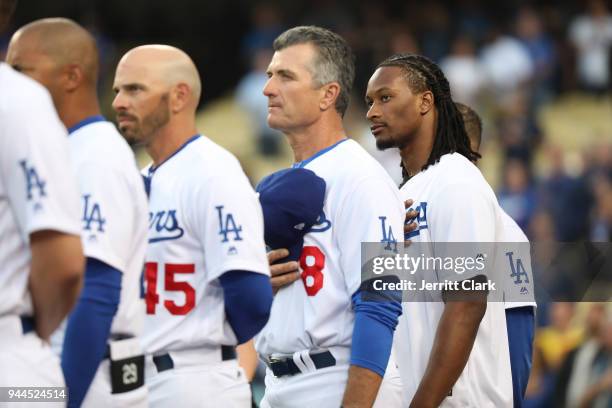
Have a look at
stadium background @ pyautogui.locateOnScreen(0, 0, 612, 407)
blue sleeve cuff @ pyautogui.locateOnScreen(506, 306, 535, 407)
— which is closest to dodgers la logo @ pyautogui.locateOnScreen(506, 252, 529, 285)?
blue sleeve cuff @ pyautogui.locateOnScreen(506, 306, 535, 407)

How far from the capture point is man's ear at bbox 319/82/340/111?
4812 mm

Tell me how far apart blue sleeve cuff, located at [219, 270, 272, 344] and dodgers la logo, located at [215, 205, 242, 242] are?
0.45ft

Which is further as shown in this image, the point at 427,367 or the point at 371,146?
the point at 371,146

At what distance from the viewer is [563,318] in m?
10.1

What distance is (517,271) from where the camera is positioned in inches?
197

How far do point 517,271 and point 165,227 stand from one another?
5.44 ft

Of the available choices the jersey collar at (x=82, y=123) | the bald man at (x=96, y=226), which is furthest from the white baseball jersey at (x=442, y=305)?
the jersey collar at (x=82, y=123)

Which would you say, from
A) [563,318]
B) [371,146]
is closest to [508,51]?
[371,146]

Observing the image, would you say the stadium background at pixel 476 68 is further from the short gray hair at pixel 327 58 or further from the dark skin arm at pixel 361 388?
the dark skin arm at pixel 361 388

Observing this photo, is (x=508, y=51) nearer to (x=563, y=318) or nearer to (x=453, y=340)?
(x=563, y=318)

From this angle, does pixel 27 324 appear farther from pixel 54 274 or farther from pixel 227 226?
pixel 227 226

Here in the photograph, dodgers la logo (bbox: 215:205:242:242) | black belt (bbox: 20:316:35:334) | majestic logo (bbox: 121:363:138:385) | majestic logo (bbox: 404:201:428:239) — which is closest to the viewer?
black belt (bbox: 20:316:35:334)

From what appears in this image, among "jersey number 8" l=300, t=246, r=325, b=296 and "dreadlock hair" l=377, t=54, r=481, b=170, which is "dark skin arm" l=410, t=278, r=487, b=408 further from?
"dreadlock hair" l=377, t=54, r=481, b=170

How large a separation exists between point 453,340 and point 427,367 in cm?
16
